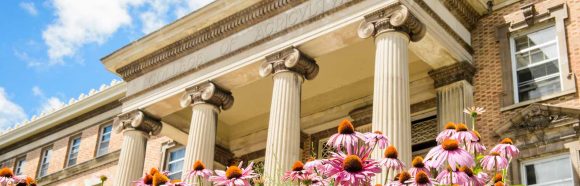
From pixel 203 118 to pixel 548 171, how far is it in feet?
28.4

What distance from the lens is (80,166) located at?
1191 inches

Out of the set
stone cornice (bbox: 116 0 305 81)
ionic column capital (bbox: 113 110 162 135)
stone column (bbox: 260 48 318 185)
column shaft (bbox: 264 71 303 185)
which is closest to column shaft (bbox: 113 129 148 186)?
ionic column capital (bbox: 113 110 162 135)

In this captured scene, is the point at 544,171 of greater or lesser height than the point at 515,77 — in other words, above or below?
below

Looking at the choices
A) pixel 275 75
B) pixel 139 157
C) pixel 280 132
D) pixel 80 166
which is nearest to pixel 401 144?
pixel 280 132

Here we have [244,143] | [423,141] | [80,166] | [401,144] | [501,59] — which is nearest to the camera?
[401,144]

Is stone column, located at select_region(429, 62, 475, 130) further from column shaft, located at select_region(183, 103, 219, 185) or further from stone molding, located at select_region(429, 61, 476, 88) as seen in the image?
column shaft, located at select_region(183, 103, 219, 185)

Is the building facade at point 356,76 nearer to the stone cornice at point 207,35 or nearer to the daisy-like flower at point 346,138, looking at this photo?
the stone cornice at point 207,35

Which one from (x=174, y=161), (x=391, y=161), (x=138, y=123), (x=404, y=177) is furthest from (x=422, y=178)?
(x=174, y=161)

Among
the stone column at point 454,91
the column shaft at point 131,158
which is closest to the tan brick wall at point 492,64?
the stone column at point 454,91

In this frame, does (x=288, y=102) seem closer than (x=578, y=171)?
No

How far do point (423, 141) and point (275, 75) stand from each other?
4.95m

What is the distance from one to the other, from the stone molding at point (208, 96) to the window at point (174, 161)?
243 inches

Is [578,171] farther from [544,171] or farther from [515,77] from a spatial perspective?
[515,77]

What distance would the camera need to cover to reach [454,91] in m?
18.2
